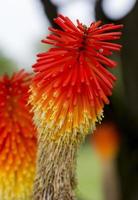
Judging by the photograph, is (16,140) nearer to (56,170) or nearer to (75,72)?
(56,170)

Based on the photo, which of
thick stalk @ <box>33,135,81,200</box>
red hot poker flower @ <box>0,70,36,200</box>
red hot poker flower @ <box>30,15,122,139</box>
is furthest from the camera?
red hot poker flower @ <box>0,70,36,200</box>

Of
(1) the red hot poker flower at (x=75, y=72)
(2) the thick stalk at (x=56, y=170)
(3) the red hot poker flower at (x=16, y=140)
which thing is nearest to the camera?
(1) the red hot poker flower at (x=75, y=72)

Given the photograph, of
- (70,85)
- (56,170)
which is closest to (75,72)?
(70,85)

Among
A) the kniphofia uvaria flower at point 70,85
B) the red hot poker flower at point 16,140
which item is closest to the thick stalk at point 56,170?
the kniphofia uvaria flower at point 70,85

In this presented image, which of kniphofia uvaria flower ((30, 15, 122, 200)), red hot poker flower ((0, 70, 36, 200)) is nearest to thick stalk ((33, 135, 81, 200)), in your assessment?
kniphofia uvaria flower ((30, 15, 122, 200))

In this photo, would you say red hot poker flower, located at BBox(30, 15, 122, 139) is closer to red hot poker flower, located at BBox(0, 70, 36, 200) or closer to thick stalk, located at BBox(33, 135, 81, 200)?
thick stalk, located at BBox(33, 135, 81, 200)

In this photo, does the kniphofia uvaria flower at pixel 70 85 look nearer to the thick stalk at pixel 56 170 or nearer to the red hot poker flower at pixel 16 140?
the thick stalk at pixel 56 170
